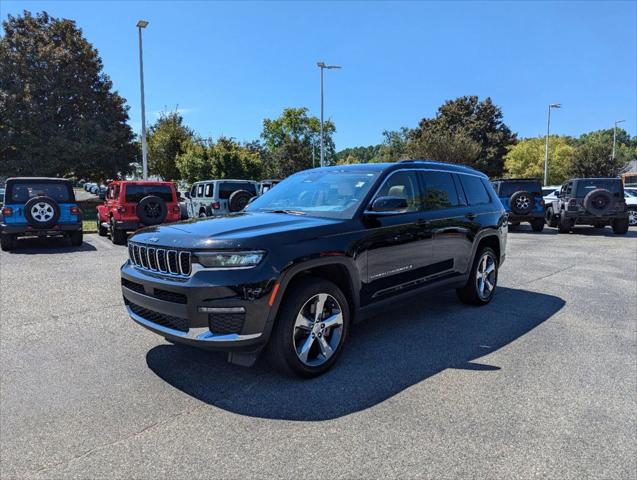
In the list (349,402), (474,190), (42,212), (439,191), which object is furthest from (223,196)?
(349,402)

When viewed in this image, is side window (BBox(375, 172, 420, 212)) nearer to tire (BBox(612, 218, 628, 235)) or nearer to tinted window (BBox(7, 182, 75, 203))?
tinted window (BBox(7, 182, 75, 203))

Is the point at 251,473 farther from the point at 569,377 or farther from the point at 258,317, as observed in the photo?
the point at 569,377

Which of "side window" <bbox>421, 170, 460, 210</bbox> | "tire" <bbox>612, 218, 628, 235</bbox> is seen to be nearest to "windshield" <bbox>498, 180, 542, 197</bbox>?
"tire" <bbox>612, 218, 628, 235</bbox>

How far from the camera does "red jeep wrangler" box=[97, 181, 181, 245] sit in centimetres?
1205

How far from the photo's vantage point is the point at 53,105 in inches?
1063

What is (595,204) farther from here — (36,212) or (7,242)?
(7,242)

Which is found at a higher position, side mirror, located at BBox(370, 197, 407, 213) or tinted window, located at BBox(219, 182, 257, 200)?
tinted window, located at BBox(219, 182, 257, 200)

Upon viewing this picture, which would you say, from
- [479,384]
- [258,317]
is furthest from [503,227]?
[258,317]

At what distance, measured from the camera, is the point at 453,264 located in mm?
5289

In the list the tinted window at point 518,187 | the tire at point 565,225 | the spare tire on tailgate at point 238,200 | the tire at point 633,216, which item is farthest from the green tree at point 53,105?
the tire at point 633,216

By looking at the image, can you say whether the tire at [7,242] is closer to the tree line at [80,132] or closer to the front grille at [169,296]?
the front grille at [169,296]

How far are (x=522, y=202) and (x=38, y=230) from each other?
1511 cm

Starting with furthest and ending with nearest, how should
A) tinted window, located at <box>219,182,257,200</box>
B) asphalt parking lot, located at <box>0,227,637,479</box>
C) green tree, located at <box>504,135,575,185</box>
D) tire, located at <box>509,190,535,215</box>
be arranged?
1. green tree, located at <box>504,135,575,185</box>
2. tire, located at <box>509,190,535,215</box>
3. tinted window, located at <box>219,182,257,200</box>
4. asphalt parking lot, located at <box>0,227,637,479</box>

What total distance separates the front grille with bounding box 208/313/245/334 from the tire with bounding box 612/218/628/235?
53.3ft
